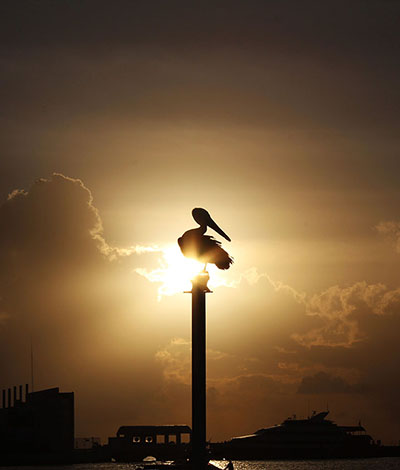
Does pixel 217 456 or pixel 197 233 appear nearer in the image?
pixel 197 233

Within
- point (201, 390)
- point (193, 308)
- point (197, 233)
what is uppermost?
point (197, 233)

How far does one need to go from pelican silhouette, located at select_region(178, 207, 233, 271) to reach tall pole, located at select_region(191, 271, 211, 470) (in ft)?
10.5

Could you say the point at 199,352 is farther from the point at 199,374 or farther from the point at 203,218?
the point at 203,218

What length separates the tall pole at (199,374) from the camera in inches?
4018

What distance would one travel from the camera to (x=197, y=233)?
350 feet

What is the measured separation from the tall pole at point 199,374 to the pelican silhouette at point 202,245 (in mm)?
3196

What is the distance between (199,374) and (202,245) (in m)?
12.2

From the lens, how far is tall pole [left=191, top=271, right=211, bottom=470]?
10206 cm

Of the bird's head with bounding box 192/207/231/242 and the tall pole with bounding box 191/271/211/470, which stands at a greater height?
the bird's head with bounding box 192/207/231/242

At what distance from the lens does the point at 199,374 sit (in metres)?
102

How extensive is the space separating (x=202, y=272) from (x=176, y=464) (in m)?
18.4

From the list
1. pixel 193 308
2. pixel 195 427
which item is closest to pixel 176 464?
pixel 195 427

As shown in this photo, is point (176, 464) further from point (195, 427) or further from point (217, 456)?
point (217, 456)

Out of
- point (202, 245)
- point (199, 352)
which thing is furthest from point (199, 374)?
point (202, 245)
